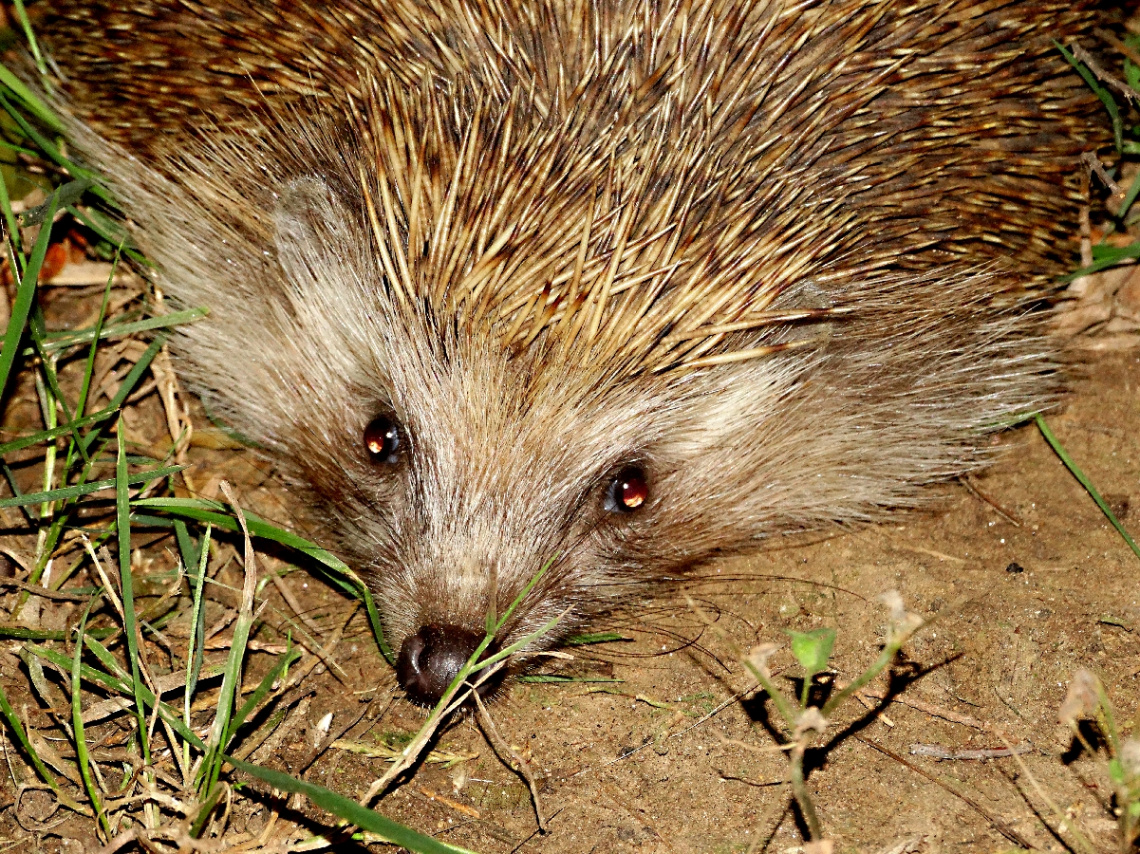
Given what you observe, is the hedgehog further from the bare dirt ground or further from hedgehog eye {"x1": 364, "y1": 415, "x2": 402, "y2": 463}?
the bare dirt ground

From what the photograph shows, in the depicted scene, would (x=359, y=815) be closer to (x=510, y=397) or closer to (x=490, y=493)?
(x=490, y=493)

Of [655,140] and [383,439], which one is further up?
[655,140]

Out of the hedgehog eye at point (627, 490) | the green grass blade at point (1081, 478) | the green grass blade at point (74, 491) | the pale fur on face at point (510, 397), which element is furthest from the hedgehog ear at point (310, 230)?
the green grass blade at point (1081, 478)

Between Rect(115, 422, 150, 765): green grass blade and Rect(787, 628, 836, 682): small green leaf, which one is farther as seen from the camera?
Rect(115, 422, 150, 765): green grass blade

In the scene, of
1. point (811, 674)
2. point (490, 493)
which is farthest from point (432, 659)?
point (811, 674)

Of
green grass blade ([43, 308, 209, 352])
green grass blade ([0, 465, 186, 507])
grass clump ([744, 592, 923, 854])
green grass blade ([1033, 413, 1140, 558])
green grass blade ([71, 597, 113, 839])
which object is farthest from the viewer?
green grass blade ([43, 308, 209, 352])

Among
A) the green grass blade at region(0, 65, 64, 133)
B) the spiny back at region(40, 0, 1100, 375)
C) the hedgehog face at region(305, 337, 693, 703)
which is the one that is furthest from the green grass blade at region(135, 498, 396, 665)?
the green grass blade at region(0, 65, 64, 133)
